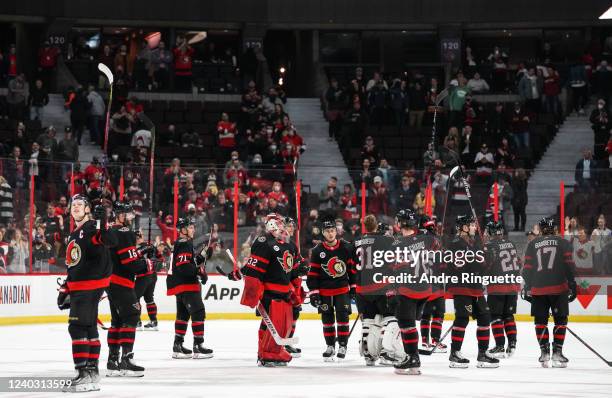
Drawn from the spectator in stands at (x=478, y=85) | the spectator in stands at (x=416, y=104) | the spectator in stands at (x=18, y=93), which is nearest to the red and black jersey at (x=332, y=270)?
the spectator in stands at (x=18, y=93)

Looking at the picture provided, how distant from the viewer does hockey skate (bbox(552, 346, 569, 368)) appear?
1235cm

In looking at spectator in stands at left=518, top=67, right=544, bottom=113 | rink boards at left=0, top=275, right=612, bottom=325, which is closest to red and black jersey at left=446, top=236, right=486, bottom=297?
rink boards at left=0, top=275, right=612, bottom=325

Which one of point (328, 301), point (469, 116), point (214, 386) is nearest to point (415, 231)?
point (328, 301)

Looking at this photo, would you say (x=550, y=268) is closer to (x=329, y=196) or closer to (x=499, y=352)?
(x=499, y=352)

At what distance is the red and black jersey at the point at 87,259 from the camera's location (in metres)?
9.83

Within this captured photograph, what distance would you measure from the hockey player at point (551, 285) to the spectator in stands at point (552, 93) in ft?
46.8

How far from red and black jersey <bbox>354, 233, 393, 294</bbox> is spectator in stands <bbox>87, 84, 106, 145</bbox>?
12.9 m

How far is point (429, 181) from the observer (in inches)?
743

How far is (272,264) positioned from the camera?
484 inches

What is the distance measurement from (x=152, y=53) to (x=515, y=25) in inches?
351

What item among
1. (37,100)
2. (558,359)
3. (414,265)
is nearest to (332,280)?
(414,265)

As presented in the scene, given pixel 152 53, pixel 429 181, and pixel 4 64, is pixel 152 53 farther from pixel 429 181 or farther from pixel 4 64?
pixel 429 181

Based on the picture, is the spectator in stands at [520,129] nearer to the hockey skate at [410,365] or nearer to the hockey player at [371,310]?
the hockey player at [371,310]

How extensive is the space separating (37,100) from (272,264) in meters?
14.2
